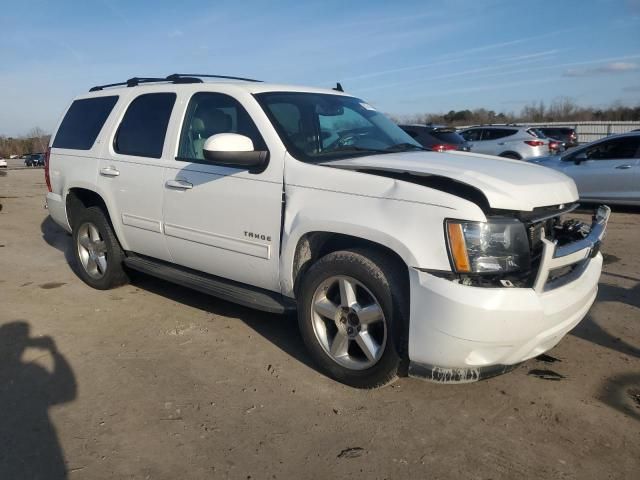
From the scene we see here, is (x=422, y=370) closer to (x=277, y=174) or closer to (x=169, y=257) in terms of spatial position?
(x=277, y=174)

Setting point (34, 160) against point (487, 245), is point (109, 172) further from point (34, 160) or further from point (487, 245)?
Result: point (34, 160)

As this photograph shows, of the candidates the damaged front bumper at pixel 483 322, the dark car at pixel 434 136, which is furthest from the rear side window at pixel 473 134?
the damaged front bumper at pixel 483 322

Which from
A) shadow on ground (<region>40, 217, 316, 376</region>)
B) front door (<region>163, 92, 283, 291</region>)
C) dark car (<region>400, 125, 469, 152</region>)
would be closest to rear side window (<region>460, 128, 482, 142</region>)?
dark car (<region>400, 125, 469, 152</region>)

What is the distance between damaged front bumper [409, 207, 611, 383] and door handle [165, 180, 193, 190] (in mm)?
2043

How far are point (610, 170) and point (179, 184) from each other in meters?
8.65

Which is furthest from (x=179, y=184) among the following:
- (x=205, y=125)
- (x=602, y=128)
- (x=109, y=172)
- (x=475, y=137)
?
(x=602, y=128)

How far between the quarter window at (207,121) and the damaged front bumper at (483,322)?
191 centimetres

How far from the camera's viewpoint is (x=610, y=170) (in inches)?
390

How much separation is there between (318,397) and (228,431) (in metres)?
0.61

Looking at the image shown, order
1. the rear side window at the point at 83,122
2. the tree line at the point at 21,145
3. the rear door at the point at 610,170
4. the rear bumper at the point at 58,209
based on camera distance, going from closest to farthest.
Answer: the rear side window at the point at 83,122
the rear bumper at the point at 58,209
the rear door at the point at 610,170
the tree line at the point at 21,145

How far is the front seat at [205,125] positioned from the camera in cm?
416

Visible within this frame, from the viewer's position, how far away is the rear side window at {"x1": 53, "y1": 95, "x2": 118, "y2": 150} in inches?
208

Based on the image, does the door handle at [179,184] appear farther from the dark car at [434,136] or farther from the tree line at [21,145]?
the tree line at [21,145]

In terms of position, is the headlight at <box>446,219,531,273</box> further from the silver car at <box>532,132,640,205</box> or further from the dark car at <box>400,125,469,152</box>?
the dark car at <box>400,125,469,152</box>
